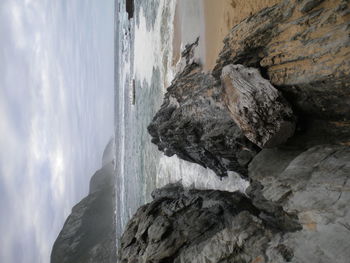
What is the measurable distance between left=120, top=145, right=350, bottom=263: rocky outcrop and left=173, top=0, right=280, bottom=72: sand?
1.25m

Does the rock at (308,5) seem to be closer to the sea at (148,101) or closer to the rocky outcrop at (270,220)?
the rocky outcrop at (270,220)

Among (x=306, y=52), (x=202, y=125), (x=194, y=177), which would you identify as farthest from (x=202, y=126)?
(x=306, y=52)

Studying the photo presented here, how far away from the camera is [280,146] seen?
2275mm

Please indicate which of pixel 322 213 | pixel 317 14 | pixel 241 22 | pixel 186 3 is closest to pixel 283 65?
pixel 317 14

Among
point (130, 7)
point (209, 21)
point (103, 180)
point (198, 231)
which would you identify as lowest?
point (103, 180)

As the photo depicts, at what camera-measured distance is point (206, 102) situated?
3199mm

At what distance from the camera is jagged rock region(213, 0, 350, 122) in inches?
66.4

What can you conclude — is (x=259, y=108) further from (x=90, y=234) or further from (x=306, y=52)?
(x=90, y=234)

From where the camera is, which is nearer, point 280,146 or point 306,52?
point 306,52

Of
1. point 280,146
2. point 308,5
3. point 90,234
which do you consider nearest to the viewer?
point 308,5

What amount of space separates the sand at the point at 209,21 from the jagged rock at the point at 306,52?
21 centimetres

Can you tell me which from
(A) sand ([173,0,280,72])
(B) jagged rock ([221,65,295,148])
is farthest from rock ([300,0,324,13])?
(B) jagged rock ([221,65,295,148])

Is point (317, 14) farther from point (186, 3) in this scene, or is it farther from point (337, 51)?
point (186, 3)

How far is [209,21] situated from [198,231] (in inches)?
98.8
